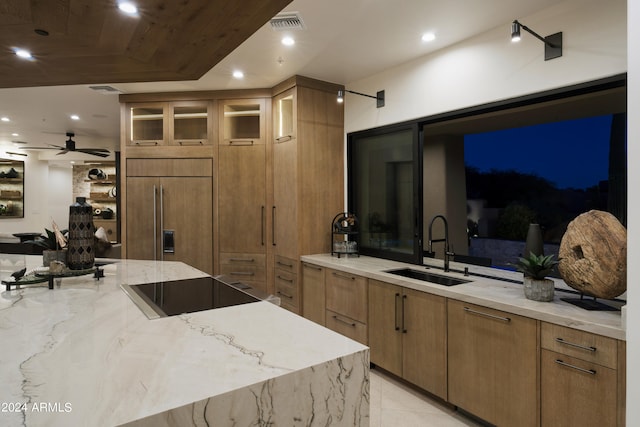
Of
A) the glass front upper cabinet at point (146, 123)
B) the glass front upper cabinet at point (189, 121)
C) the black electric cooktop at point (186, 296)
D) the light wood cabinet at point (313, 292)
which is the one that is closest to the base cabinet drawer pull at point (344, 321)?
the light wood cabinet at point (313, 292)

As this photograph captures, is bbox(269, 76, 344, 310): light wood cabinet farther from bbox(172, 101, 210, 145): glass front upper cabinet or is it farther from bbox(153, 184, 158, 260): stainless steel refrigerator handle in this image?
bbox(153, 184, 158, 260): stainless steel refrigerator handle

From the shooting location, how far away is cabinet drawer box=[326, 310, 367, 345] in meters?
3.10

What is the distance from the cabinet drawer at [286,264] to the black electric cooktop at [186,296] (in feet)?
5.16

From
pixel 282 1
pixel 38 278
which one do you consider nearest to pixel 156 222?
pixel 38 278

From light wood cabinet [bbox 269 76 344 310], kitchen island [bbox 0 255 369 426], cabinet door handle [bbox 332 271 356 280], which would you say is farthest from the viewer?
light wood cabinet [bbox 269 76 344 310]

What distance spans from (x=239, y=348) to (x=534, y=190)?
266cm

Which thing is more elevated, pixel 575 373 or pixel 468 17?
pixel 468 17

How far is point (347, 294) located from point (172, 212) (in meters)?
2.31

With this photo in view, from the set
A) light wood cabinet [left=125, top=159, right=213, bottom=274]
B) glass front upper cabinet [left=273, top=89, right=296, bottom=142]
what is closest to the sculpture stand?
glass front upper cabinet [left=273, top=89, right=296, bottom=142]

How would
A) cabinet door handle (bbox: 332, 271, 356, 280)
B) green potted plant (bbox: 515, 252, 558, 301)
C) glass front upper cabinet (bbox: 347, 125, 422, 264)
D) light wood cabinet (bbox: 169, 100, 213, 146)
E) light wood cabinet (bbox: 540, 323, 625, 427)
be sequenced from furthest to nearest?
light wood cabinet (bbox: 169, 100, 213, 146) < glass front upper cabinet (bbox: 347, 125, 422, 264) < cabinet door handle (bbox: 332, 271, 356, 280) < green potted plant (bbox: 515, 252, 558, 301) < light wood cabinet (bbox: 540, 323, 625, 427)

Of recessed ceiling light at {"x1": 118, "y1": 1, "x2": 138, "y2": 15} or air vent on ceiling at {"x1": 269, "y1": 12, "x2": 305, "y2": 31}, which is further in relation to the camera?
air vent on ceiling at {"x1": 269, "y1": 12, "x2": 305, "y2": 31}

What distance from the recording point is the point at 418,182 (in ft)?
10.8

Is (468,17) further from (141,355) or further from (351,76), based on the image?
(141,355)

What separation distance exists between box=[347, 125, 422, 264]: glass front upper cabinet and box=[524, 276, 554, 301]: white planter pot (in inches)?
47.6
